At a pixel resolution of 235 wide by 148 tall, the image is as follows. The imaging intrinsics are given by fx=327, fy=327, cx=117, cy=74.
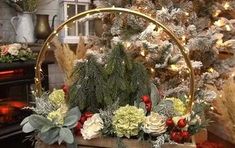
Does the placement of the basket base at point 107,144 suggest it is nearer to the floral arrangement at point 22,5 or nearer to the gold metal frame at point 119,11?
the gold metal frame at point 119,11

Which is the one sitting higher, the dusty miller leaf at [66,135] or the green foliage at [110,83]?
the green foliage at [110,83]

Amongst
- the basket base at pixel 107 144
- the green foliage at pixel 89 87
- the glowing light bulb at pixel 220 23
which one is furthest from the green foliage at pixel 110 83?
the glowing light bulb at pixel 220 23

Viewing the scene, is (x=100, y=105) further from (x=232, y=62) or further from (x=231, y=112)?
(x=232, y=62)

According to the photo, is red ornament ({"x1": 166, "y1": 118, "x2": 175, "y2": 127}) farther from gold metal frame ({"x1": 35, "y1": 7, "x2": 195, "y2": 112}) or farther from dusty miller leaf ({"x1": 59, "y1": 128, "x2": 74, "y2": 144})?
dusty miller leaf ({"x1": 59, "y1": 128, "x2": 74, "y2": 144})

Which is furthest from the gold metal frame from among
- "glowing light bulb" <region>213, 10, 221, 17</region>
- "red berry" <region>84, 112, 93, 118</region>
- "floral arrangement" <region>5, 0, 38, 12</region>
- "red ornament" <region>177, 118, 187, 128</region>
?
"floral arrangement" <region>5, 0, 38, 12</region>

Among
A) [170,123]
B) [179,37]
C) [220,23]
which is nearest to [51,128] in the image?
[170,123]

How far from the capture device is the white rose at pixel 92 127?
90cm

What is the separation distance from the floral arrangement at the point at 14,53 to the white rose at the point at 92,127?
139 cm

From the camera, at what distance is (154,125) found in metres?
0.88

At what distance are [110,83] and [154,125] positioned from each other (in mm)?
193

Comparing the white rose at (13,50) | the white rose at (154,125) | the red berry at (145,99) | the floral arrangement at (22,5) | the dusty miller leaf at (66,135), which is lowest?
the dusty miller leaf at (66,135)

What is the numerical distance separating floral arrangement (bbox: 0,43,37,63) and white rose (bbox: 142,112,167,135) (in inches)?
59.0

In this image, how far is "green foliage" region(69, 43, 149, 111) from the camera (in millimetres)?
975

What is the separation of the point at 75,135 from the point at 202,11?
5.08ft
